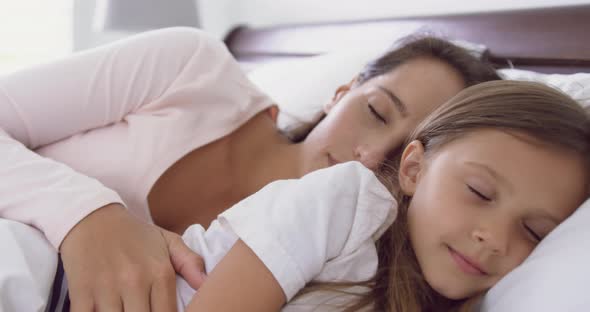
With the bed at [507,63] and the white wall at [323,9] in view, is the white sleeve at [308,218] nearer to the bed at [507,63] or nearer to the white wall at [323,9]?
the bed at [507,63]

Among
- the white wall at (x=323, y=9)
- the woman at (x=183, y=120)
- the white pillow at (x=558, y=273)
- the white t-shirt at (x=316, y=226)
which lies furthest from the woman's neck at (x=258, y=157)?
the white wall at (x=323, y=9)

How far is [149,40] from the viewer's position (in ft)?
3.16

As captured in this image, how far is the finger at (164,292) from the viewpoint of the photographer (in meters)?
0.59

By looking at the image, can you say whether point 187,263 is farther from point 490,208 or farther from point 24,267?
point 490,208

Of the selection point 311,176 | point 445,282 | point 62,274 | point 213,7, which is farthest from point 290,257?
point 213,7

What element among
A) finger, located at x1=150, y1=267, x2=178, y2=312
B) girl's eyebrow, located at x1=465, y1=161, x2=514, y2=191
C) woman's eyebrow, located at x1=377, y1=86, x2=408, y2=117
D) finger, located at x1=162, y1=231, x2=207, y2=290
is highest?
girl's eyebrow, located at x1=465, y1=161, x2=514, y2=191

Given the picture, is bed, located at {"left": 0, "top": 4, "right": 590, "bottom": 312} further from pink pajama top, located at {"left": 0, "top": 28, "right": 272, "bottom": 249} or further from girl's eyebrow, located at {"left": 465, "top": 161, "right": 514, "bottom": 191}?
pink pajama top, located at {"left": 0, "top": 28, "right": 272, "bottom": 249}

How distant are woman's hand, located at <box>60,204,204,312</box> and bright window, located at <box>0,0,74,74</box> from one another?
164 centimetres

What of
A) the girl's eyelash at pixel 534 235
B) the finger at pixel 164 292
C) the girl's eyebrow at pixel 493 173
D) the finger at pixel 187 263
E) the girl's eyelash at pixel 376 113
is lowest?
the finger at pixel 164 292

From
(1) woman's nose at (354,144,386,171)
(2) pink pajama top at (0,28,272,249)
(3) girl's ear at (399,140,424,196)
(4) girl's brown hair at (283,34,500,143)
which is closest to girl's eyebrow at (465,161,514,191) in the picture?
(3) girl's ear at (399,140,424,196)

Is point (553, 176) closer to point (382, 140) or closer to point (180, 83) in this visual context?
point (382, 140)

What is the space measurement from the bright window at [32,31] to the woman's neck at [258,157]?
4.81 feet

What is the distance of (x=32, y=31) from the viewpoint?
82.4 inches

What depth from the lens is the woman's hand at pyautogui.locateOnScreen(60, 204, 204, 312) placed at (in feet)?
1.97
